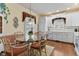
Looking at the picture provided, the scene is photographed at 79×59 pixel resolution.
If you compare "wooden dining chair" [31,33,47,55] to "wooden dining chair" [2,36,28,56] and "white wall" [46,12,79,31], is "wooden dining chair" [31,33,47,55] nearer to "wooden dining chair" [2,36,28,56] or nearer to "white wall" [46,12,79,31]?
"wooden dining chair" [2,36,28,56]

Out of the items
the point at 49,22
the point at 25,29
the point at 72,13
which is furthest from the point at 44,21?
the point at 72,13

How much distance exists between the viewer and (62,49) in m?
2.12

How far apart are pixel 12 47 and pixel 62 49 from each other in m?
0.88

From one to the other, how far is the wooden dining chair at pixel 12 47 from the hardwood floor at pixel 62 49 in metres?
0.48

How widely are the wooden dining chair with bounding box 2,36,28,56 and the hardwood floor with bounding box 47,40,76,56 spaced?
1.57 feet

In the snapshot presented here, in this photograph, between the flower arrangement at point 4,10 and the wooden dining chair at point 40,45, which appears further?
the wooden dining chair at point 40,45

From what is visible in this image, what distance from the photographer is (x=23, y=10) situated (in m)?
2.09

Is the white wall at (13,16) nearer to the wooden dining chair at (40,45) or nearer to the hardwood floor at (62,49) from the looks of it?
the wooden dining chair at (40,45)

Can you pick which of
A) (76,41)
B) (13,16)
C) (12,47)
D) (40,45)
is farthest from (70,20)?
(12,47)

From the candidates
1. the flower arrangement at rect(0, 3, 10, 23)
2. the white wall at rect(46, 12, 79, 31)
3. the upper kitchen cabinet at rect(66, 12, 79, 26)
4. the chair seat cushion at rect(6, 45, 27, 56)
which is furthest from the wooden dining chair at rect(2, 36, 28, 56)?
the upper kitchen cabinet at rect(66, 12, 79, 26)

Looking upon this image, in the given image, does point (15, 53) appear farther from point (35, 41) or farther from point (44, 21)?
point (44, 21)

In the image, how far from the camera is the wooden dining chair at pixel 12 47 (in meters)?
2.03

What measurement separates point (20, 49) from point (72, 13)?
112 centimetres

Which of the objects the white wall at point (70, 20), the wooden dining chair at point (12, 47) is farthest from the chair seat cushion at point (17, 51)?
the white wall at point (70, 20)
